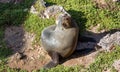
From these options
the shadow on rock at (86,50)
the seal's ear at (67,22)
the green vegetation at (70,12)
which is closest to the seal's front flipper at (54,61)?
the shadow on rock at (86,50)

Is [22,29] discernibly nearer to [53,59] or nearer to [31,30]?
[31,30]

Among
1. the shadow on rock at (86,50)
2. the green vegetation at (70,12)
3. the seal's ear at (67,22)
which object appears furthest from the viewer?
the green vegetation at (70,12)

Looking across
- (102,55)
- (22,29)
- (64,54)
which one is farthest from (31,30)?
(102,55)

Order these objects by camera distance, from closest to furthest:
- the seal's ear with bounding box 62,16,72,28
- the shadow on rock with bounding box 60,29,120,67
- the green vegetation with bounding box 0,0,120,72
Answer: the seal's ear with bounding box 62,16,72,28 < the shadow on rock with bounding box 60,29,120,67 < the green vegetation with bounding box 0,0,120,72

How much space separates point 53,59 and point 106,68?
1079 mm

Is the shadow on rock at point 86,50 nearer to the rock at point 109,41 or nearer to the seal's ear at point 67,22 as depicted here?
the rock at point 109,41

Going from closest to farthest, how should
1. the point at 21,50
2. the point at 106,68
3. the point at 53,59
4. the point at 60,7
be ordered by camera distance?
1. the point at 106,68
2. the point at 53,59
3. the point at 21,50
4. the point at 60,7

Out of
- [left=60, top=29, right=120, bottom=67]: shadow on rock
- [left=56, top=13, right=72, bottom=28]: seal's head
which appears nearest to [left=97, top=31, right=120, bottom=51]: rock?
[left=60, top=29, right=120, bottom=67]: shadow on rock

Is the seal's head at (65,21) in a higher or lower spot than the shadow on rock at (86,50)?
higher

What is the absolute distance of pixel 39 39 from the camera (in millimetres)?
8586

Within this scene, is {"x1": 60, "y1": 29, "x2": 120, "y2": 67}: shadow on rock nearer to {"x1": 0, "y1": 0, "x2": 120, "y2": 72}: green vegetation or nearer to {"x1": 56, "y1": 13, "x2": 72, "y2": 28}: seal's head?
{"x1": 0, "y1": 0, "x2": 120, "y2": 72}: green vegetation

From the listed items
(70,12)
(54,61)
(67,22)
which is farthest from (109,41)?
(70,12)

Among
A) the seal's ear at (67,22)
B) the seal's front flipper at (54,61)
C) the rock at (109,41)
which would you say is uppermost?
the seal's ear at (67,22)

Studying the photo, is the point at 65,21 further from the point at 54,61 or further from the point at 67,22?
the point at 54,61
